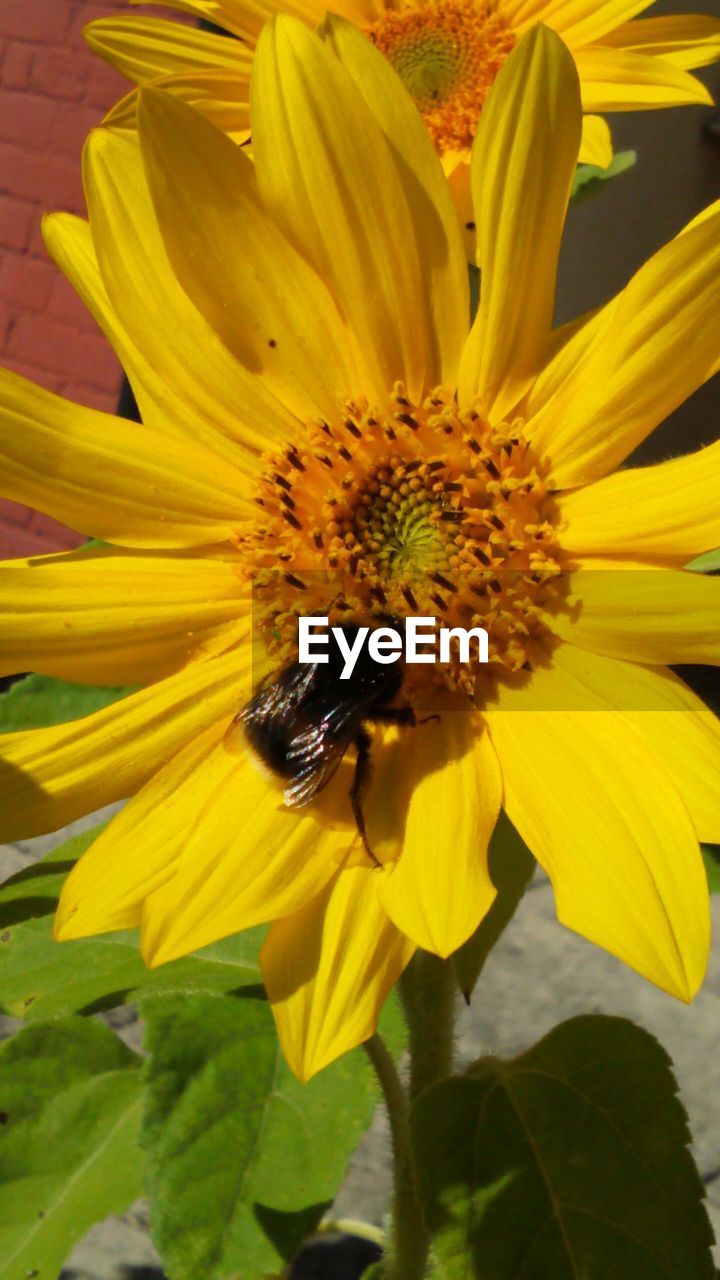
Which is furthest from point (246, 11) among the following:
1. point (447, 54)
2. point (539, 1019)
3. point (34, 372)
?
point (34, 372)

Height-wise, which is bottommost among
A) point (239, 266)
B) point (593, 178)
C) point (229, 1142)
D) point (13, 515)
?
point (229, 1142)

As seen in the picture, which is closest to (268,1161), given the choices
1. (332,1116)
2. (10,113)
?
(332,1116)

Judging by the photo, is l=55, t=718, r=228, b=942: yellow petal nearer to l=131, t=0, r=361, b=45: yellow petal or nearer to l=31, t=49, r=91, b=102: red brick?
l=131, t=0, r=361, b=45: yellow petal

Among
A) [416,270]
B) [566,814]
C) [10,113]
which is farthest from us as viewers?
[10,113]

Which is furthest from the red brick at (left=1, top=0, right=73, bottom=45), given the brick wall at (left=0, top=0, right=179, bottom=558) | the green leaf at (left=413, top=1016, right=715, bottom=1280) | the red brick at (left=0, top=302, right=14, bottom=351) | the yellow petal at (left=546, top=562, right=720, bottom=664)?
the green leaf at (left=413, top=1016, right=715, bottom=1280)

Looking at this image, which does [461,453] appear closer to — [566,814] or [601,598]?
[601,598]

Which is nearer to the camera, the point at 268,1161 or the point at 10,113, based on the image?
the point at 268,1161

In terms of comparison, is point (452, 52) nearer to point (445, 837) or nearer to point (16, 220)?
point (445, 837)
